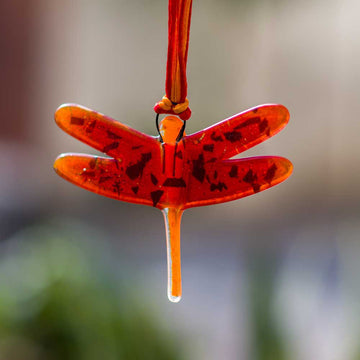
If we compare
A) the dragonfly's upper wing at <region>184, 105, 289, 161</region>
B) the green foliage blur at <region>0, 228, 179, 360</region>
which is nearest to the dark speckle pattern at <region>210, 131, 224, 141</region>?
the dragonfly's upper wing at <region>184, 105, 289, 161</region>

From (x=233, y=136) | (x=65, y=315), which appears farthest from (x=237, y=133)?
(x=65, y=315)

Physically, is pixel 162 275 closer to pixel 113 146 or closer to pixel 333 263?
pixel 333 263

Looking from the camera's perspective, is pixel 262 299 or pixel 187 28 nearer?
pixel 187 28

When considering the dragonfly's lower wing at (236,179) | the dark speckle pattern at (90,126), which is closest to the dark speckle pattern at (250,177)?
the dragonfly's lower wing at (236,179)

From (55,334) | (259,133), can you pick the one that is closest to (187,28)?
(259,133)

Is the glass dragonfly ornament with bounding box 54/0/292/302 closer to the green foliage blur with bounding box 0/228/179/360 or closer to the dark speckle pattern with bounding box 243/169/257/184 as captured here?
the dark speckle pattern with bounding box 243/169/257/184

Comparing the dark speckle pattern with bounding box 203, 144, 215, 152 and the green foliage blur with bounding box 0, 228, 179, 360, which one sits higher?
the dark speckle pattern with bounding box 203, 144, 215, 152
